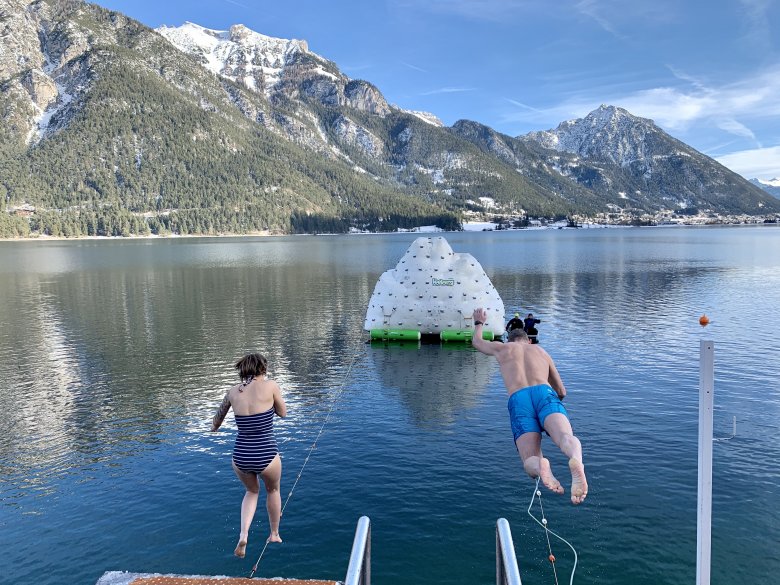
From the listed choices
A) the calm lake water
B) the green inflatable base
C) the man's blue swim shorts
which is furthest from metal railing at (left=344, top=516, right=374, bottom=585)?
the green inflatable base

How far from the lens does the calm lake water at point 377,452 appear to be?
1366 cm

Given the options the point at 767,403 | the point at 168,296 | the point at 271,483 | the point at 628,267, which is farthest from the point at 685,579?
the point at 628,267

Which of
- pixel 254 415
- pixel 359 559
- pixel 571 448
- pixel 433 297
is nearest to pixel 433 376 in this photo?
pixel 433 297

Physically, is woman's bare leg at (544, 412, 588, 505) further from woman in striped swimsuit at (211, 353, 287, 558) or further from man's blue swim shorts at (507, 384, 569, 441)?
woman in striped swimsuit at (211, 353, 287, 558)

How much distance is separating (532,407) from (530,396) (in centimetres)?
18

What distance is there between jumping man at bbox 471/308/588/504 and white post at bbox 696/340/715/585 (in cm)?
189

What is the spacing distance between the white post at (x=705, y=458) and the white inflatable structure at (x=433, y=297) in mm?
30753

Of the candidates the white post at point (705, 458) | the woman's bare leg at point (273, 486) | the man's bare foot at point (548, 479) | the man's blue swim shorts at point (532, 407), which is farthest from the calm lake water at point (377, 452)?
the white post at point (705, 458)

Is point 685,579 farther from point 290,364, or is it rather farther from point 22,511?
point 290,364

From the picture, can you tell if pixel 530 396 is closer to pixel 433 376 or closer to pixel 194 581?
pixel 194 581

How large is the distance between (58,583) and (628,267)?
300 feet

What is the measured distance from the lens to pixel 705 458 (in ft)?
20.0

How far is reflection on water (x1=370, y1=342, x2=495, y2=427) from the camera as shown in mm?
25091

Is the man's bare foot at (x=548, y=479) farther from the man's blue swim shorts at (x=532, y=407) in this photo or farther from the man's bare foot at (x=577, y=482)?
the man's blue swim shorts at (x=532, y=407)
